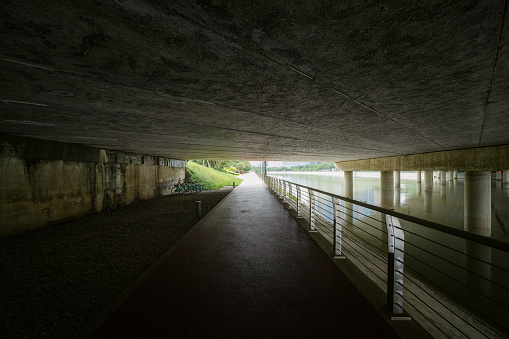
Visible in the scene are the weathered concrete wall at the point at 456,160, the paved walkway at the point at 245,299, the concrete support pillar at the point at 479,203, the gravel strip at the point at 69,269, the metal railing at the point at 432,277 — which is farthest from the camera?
the concrete support pillar at the point at 479,203

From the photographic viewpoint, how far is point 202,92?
3.94 m

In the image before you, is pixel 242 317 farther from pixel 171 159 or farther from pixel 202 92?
pixel 171 159

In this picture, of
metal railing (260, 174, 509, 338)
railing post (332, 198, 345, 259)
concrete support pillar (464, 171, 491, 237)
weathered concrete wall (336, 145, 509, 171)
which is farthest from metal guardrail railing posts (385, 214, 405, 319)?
concrete support pillar (464, 171, 491, 237)

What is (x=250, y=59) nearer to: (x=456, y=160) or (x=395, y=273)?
(x=395, y=273)

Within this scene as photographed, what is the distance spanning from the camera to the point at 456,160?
484 inches

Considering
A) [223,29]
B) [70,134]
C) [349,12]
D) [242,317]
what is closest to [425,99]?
[349,12]

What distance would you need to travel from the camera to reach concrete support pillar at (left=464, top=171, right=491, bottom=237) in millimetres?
11742

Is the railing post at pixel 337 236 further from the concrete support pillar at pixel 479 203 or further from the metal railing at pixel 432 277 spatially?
the concrete support pillar at pixel 479 203

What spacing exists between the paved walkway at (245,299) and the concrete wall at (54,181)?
5.83 meters

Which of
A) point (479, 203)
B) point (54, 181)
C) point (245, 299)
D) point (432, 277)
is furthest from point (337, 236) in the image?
point (479, 203)

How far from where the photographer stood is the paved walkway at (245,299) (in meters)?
2.60

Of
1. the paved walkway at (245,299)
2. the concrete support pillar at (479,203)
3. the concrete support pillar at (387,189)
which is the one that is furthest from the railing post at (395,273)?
the concrete support pillar at (387,189)

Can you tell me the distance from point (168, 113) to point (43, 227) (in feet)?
22.2

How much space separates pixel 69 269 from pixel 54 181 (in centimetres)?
562
